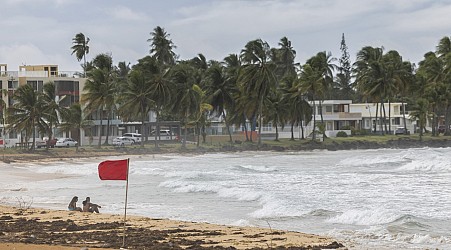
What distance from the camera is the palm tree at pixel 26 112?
59188 mm

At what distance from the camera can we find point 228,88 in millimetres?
73125

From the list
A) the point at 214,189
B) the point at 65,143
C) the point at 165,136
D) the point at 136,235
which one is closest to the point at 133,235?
the point at 136,235

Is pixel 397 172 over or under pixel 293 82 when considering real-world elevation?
under

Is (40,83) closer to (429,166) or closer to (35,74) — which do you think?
(35,74)

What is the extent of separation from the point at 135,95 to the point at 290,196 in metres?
41.2

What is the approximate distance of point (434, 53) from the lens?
95875 millimetres

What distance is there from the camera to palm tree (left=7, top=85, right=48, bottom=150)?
5919 cm

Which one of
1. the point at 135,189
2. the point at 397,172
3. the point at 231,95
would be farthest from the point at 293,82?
the point at 135,189

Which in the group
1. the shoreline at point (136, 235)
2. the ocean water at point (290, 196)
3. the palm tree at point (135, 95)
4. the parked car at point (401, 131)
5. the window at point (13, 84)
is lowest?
the ocean water at point (290, 196)

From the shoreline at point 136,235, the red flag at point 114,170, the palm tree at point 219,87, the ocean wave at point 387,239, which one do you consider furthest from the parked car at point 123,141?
the red flag at point 114,170

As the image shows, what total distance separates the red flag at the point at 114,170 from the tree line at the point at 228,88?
47651 millimetres

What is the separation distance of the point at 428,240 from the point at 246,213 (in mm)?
7462

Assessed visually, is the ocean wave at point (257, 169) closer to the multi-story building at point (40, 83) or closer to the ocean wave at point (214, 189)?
the ocean wave at point (214, 189)

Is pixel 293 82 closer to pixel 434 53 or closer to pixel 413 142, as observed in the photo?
pixel 413 142
